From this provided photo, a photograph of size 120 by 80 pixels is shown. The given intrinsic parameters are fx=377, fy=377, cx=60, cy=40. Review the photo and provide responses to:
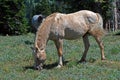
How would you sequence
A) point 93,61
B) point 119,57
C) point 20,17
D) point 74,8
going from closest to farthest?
point 93,61
point 119,57
point 20,17
point 74,8

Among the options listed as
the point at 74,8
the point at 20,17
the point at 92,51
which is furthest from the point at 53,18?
the point at 74,8

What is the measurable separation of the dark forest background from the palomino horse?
19.6m

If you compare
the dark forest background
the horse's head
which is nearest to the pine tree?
the dark forest background

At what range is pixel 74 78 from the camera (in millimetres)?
10648

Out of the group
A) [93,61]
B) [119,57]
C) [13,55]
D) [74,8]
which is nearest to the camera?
[93,61]

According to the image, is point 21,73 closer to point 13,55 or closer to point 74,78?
point 74,78

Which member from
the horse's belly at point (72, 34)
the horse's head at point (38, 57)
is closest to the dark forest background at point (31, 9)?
the horse's belly at point (72, 34)

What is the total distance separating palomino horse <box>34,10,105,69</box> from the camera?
12367mm

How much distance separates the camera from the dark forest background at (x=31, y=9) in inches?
1304

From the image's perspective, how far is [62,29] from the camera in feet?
42.7

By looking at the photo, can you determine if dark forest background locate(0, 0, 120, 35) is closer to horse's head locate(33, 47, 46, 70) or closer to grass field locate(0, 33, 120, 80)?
grass field locate(0, 33, 120, 80)

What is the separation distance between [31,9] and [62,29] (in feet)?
121

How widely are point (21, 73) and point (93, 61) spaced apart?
314 centimetres

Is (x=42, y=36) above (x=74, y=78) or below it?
above
